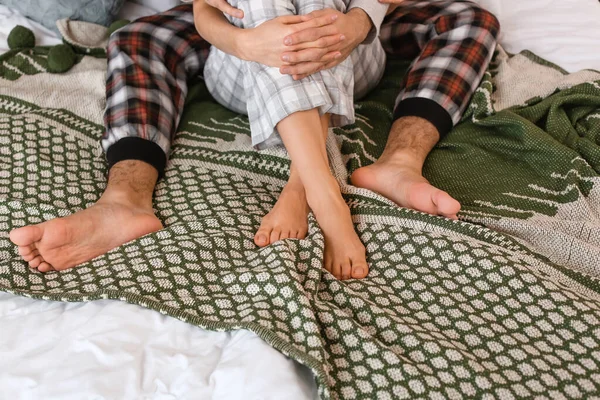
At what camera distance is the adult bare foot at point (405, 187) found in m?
1.10

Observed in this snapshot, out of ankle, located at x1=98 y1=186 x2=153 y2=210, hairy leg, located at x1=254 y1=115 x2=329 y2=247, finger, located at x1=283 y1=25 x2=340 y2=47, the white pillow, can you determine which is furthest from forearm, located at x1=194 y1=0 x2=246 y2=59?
the white pillow

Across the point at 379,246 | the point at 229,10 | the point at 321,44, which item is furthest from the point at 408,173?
the point at 229,10

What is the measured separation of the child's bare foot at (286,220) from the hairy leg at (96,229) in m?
0.19

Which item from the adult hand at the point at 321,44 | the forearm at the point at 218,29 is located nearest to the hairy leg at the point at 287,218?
the adult hand at the point at 321,44

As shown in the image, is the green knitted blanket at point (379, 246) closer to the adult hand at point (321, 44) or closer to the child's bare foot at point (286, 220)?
the child's bare foot at point (286, 220)

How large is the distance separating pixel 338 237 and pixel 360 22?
448 mm

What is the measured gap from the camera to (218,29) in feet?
4.04

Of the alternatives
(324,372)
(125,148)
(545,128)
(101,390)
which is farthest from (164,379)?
(545,128)

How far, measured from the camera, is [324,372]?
0.82m

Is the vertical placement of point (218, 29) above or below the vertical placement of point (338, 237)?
above

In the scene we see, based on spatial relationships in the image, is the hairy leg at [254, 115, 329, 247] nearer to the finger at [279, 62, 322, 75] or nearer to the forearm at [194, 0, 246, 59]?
the finger at [279, 62, 322, 75]

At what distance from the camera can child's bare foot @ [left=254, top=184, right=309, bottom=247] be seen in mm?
1094

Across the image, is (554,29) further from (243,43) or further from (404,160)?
(243,43)

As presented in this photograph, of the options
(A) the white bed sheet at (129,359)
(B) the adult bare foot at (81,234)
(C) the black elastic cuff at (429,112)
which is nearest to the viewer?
(A) the white bed sheet at (129,359)
